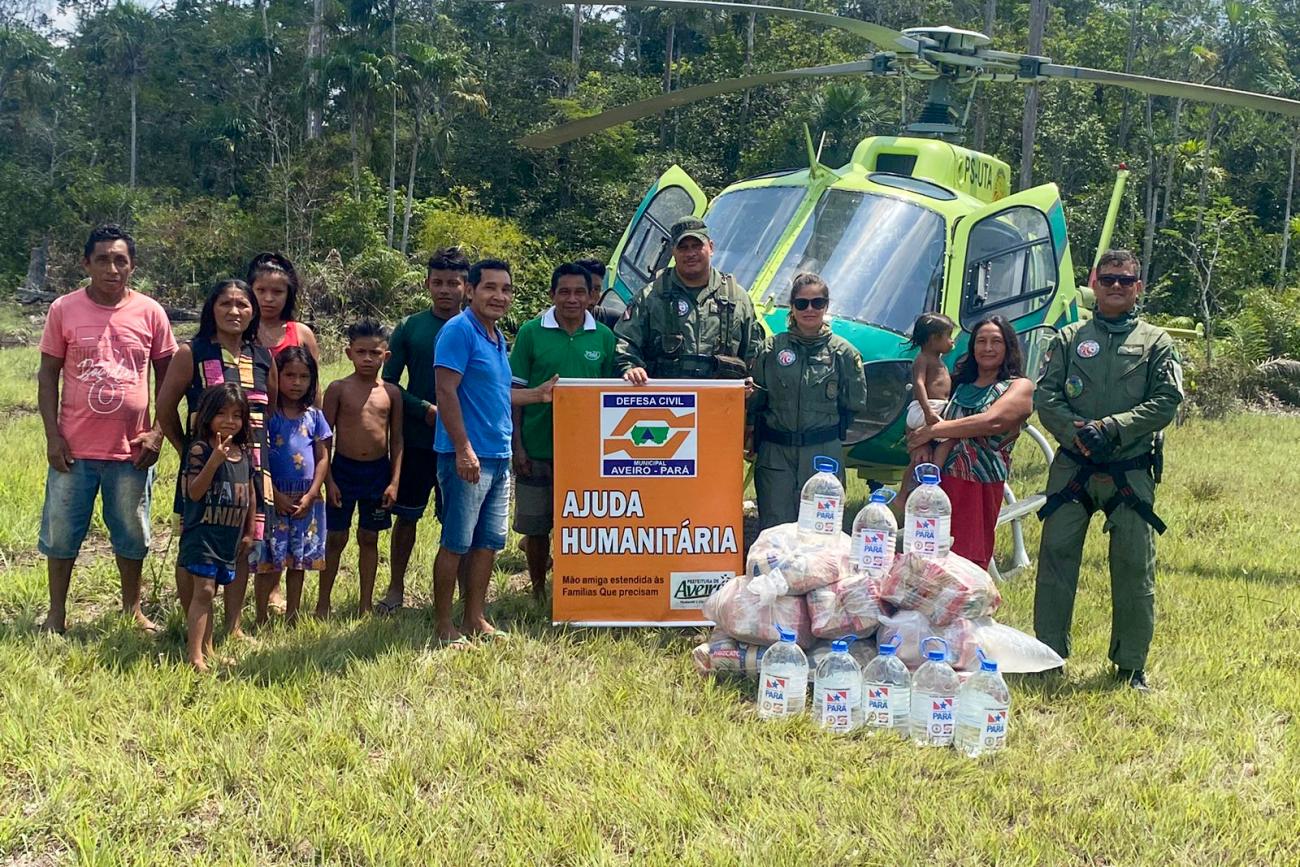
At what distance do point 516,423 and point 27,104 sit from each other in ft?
144

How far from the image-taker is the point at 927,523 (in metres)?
4.66

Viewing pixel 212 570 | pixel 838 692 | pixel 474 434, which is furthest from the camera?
pixel 474 434

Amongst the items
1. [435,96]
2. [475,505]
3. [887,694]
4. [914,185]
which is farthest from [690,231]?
[435,96]

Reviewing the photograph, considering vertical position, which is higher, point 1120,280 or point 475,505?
point 1120,280

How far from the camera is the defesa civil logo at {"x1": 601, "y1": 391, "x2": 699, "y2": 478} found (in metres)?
5.68

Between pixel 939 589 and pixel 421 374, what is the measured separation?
2853 millimetres

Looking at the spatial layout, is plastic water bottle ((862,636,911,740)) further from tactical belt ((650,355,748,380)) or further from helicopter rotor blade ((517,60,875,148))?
helicopter rotor blade ((517,60,875,148))

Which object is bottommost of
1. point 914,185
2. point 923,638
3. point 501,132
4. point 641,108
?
point 923,638

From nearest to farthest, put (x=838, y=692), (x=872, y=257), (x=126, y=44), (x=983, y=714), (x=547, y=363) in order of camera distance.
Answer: (x=983, y=714), (x=838, y=692), (x=547, y=363), (x=872, y=257), (x=126, y=44)

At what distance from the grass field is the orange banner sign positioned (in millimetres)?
259

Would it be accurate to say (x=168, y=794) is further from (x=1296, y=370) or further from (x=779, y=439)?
(x=1296, y=370)

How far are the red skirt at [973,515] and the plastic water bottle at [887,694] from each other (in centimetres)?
132

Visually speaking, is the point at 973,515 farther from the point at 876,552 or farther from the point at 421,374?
the point at 421,374

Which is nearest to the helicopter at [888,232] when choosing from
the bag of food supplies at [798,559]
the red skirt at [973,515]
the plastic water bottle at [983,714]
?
the red skirt at [973,515]
